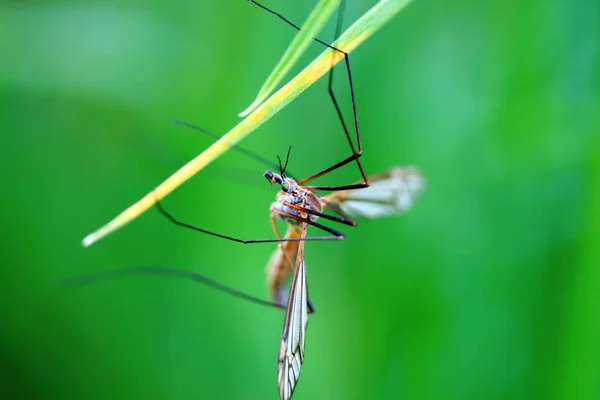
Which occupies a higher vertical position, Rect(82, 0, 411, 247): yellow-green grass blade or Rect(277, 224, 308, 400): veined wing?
Rect(82, 0, 411, 247): yellow-green grass blade

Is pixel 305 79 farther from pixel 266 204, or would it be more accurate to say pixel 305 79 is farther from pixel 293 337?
pixel 266 204

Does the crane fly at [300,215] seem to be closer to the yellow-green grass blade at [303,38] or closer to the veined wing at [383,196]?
the veined wing at [383,196]

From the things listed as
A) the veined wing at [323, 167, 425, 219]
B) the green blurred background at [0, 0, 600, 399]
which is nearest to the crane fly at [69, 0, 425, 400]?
the veined wing at [323, 167, 425, 219]

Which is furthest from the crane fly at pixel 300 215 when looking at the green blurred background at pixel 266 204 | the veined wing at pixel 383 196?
the green blurred background at pixel 266 204

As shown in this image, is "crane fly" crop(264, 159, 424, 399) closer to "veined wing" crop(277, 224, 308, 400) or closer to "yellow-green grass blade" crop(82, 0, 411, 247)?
"veined wing" crop(277, 224, 308, 400)

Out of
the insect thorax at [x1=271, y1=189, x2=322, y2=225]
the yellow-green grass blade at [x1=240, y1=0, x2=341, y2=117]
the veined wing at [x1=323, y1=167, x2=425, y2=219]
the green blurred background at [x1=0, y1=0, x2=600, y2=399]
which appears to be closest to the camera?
the yellow-green grass blade at [x1=240, y1=0, x2=341, y2=117]

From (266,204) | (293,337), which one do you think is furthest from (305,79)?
(266,204)
